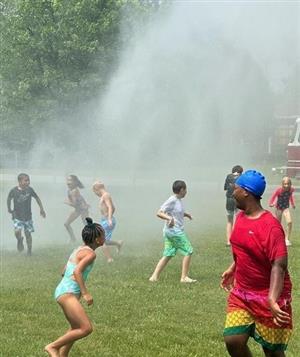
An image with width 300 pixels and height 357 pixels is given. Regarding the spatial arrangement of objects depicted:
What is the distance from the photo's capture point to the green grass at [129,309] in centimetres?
610

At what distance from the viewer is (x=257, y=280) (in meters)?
4.62

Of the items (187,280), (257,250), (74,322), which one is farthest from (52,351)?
(187,280)

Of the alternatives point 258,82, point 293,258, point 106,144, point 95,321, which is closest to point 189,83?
point 258,82

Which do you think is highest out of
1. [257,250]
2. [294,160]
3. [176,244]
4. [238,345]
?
[294,160]

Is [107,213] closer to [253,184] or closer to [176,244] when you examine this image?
[176,244]

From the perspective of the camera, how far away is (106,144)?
73.6ft

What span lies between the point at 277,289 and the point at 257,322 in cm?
35

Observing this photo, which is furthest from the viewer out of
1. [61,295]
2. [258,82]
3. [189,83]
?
[258,82]

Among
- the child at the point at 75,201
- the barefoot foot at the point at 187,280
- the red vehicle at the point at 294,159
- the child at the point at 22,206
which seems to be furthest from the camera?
the red vehicle at the point at 294,159

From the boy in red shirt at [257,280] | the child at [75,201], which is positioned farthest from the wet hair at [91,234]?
the child at [75,201]

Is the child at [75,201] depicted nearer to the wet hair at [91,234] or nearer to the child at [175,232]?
the child at [175,232]

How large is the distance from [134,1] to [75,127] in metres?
5.33

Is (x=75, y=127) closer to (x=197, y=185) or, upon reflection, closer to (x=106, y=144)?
(x=106, y=144)

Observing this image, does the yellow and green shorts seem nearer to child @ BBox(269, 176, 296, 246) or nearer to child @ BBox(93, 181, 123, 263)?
child @ BBox(93, 181, 123, 263)
